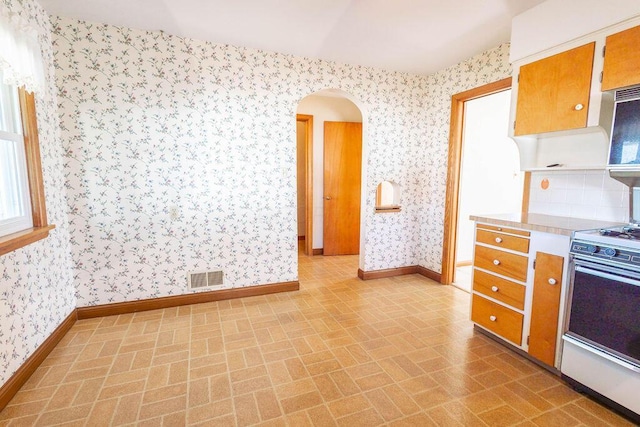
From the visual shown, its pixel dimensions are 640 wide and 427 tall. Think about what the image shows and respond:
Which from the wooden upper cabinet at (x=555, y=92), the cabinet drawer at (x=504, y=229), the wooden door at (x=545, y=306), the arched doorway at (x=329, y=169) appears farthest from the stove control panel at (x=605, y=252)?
the arched doorway at (x=329, y=169)

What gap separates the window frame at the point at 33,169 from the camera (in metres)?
1.95

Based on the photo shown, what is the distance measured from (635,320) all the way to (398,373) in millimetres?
1267

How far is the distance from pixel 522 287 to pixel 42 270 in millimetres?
3314

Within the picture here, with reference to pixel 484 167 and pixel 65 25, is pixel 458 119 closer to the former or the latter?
pixel 484 167

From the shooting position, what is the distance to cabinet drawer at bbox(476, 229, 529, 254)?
2050 millimetres

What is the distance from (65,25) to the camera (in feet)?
7.90

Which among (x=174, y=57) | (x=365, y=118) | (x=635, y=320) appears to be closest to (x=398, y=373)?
(x=635, y=320)

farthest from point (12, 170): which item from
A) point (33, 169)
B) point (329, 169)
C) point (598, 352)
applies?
point (598, 352)

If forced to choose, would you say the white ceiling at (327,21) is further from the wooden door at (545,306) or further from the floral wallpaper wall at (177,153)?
the wooden door at (545,306)

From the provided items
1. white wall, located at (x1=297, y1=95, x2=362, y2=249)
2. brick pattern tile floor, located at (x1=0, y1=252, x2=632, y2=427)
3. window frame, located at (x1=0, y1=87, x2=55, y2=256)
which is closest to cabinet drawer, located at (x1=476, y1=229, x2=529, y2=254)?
brick pattern tile floor, located at (x1=0, y1=252, x2=632, y2=427)

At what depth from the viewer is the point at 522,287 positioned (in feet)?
6.77

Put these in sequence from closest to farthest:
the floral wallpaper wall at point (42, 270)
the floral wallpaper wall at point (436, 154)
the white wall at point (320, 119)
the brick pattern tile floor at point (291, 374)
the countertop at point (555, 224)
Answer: the brick pattern tile floor at point (291, 374), the floral wallpaper wall at point (42, 270), the countertop at point (555, 224), the floral wallpaper wall at point (436, 154), the white wall at point (320, 119)

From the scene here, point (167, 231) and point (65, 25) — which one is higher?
point (65, 25)

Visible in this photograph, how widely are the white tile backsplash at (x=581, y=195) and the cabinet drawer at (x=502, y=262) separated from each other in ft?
2.21
